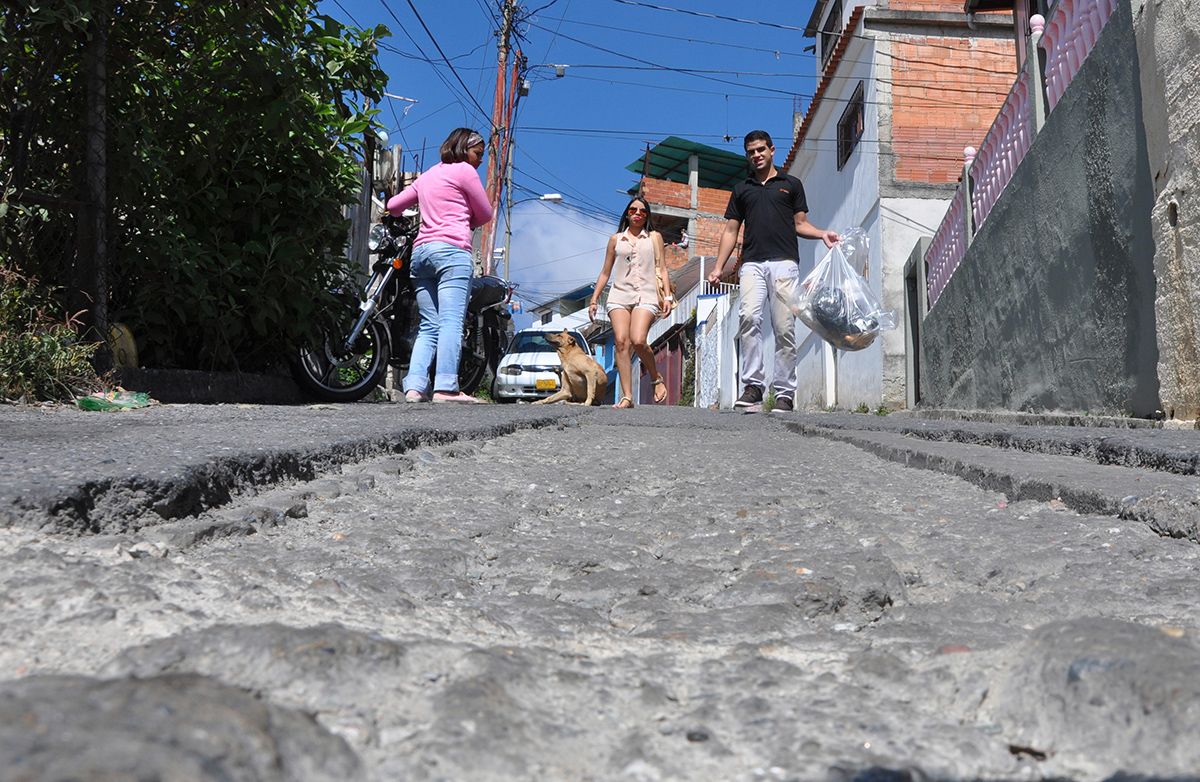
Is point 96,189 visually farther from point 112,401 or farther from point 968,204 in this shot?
point 968,204

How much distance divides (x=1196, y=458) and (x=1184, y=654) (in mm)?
1738

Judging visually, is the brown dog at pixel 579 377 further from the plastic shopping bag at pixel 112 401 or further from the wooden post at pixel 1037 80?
the plastic shopping bag at pixel 112 401

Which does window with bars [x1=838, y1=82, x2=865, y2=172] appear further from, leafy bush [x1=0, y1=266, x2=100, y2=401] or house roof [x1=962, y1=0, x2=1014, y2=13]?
leafy bush [x1=0, y1=266, x2=100, y2=401]

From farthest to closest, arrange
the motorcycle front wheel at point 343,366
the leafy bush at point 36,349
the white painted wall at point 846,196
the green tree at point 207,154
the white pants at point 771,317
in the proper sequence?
the white painted wall at point 846,196 < the white pants at point 771,317 < the motorcycle front wheel at point 343,366 < the green tree at point 207,154 < the leafy bush at point 36,349

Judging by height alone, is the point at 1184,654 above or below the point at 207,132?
below

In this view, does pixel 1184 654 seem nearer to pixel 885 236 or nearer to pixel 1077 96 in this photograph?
pixel 1077 96

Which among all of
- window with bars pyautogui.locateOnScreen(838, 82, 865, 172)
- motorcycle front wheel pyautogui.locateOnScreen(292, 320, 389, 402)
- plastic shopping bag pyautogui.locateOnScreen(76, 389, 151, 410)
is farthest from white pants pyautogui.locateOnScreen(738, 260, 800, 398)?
window with bars pyautogui.locateOnScreen(838, 82, 865, 172)

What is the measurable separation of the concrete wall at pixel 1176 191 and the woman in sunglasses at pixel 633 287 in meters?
4.05

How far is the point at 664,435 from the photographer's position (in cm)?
393

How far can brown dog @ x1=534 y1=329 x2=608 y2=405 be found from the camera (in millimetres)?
10008

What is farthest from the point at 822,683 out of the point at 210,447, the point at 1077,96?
Answer: the point at 1077,96

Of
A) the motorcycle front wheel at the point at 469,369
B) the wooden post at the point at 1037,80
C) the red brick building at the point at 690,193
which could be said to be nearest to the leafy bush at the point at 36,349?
the motorcycle front wheel at the point at 469,369

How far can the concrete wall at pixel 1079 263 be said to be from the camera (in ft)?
13.7

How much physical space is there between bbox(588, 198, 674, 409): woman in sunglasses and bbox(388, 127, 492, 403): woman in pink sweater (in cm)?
170
